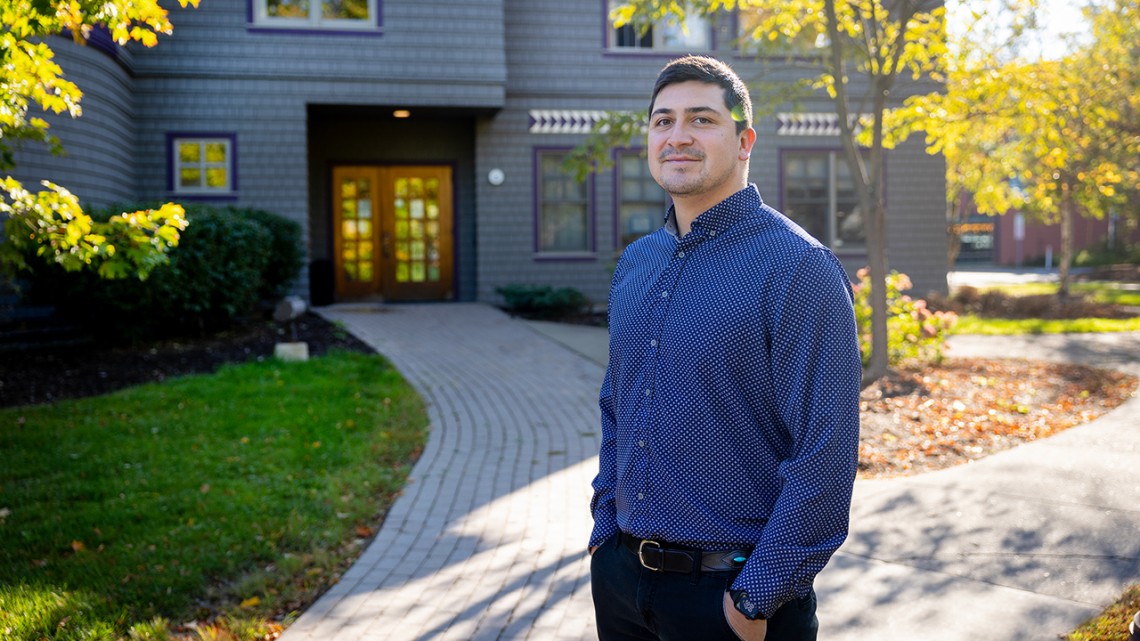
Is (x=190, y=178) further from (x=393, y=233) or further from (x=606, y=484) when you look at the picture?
(x=606, y=484)

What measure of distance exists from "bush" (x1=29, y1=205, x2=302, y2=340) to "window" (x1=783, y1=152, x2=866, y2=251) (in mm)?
9776

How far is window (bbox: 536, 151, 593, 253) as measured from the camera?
18.0m

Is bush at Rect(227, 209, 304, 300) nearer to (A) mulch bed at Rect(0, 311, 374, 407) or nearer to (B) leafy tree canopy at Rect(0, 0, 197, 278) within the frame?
(A) mulch bed at Rect(0, 311, 374, 407)

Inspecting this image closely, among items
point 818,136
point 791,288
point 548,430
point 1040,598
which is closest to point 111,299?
A: point 548,430

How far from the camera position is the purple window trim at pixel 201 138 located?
1595 centimetres

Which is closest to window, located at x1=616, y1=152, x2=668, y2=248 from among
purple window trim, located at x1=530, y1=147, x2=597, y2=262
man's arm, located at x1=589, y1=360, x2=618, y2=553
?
purple window trim, located at x1=530, y1=147, x2=597, y2=262

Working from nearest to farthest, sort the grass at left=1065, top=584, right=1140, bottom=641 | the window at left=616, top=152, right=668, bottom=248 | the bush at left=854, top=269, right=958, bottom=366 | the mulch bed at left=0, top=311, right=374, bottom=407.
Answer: the grass at left=1065, top=584, right=1140, bottom=641 → the mulch bed at left=0, top=311, right=374, bottom=407 → the bush at left=854, top=269, right=958, bottom=366 → the window at left=616, top=152, right=668, bottom=248

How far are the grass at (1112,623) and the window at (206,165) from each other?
14.5 m

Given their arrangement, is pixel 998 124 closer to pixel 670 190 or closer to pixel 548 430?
pixel 548 430

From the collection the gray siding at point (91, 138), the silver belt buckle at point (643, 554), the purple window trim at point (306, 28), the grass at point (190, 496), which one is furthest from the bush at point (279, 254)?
the silver belt buckle at point (643, 554)

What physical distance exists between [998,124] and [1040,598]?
8.90m

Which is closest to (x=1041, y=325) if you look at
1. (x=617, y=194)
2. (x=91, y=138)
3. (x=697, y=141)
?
(x=617, y=194)

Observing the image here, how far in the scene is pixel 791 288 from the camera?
2.17 m

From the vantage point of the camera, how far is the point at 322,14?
16344 mm
